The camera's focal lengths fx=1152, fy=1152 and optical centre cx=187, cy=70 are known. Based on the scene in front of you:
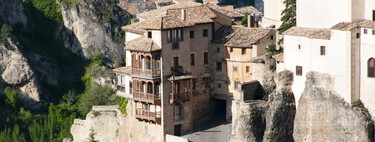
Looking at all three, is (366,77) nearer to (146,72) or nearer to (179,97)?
(179,97)

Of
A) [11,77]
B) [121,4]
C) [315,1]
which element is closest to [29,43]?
[11,77]

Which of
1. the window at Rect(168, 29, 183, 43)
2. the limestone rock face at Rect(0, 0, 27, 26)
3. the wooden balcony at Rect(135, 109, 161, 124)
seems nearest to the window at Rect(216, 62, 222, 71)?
the window at Rect(168, 29, 183, 43)

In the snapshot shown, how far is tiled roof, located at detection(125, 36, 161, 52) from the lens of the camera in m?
98.1

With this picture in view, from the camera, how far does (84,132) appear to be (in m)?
114

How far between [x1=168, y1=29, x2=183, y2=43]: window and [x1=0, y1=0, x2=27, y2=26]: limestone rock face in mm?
46709

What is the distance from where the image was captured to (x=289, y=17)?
103 m

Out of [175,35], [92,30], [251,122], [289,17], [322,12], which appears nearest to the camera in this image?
[322,12]

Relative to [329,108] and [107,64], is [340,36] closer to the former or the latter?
[329,108]

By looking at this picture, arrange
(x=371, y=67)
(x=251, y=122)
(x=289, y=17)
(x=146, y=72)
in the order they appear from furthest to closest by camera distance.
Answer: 1. (x=289, y=17)
2. (x=146, y=72)
3. (x=251, y=122)
4. (x=371, y=67)

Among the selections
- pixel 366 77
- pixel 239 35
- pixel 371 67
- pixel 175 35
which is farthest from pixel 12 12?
pixel 371 67

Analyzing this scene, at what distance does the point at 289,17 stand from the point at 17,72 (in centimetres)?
4401

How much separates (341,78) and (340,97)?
1.50 meters

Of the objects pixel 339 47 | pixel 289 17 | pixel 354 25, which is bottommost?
pixel 339 47

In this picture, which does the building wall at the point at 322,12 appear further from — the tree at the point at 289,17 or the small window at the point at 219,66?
the small window at the point at 219,66
